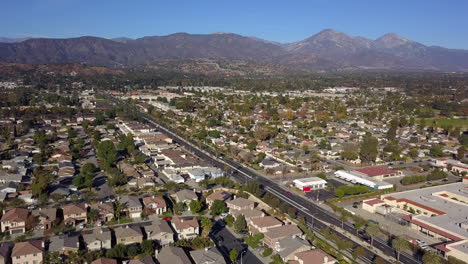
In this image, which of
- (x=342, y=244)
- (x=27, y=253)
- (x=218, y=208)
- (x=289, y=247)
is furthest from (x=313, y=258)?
(x=27, y=253)

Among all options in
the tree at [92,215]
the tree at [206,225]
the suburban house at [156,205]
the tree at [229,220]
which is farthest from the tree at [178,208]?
the tree at [92,215]

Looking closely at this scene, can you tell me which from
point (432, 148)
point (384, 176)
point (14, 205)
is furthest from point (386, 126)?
point (14, 205)

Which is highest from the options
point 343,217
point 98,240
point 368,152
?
point 368,152

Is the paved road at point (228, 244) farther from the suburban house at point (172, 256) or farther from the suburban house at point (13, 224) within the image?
the suburban house at point (13, 224)

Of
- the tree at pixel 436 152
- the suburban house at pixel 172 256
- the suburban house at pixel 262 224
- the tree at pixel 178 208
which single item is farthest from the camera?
the tree at pixel 436 152

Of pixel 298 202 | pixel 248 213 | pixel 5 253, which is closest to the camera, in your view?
pixel 5 253

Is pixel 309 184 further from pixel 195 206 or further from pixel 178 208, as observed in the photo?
pixel 178 208
